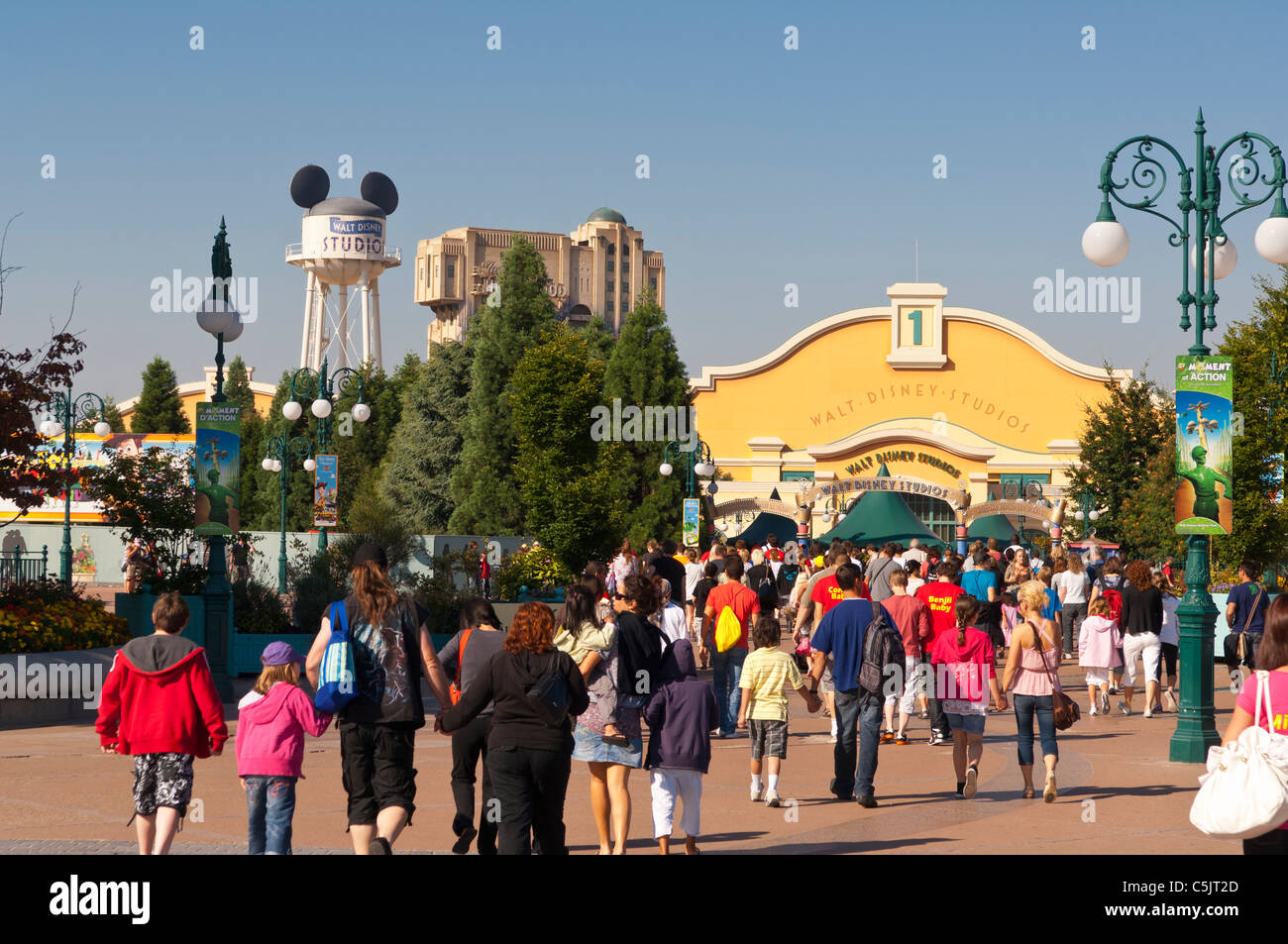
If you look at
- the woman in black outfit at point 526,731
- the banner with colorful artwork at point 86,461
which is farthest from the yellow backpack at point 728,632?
the banner with colorful artwork at point 86,461

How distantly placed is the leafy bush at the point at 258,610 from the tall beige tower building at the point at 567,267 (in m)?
114

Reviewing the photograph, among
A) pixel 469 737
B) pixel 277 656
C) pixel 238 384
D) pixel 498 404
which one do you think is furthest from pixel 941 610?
pixel 238 384

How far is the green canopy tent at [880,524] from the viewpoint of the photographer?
34531 mm

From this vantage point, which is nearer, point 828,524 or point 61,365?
point 61,365

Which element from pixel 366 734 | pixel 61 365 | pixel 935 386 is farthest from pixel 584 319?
pixel 366 734

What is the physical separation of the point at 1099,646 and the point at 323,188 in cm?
8423

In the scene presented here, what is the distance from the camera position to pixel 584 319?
453 ft

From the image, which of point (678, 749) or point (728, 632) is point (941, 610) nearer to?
point (728, 632)

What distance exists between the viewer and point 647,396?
50438mm

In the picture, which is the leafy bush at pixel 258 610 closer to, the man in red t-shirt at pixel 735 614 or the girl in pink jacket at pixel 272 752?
the man in red t-shirt at pixel 735 614

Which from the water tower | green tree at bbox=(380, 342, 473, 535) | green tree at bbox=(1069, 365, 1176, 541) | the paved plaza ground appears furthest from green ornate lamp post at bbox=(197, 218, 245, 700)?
the water tower

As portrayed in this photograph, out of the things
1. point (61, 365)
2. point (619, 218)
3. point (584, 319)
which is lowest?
point (61, 365)

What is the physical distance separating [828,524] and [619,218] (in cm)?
11359
